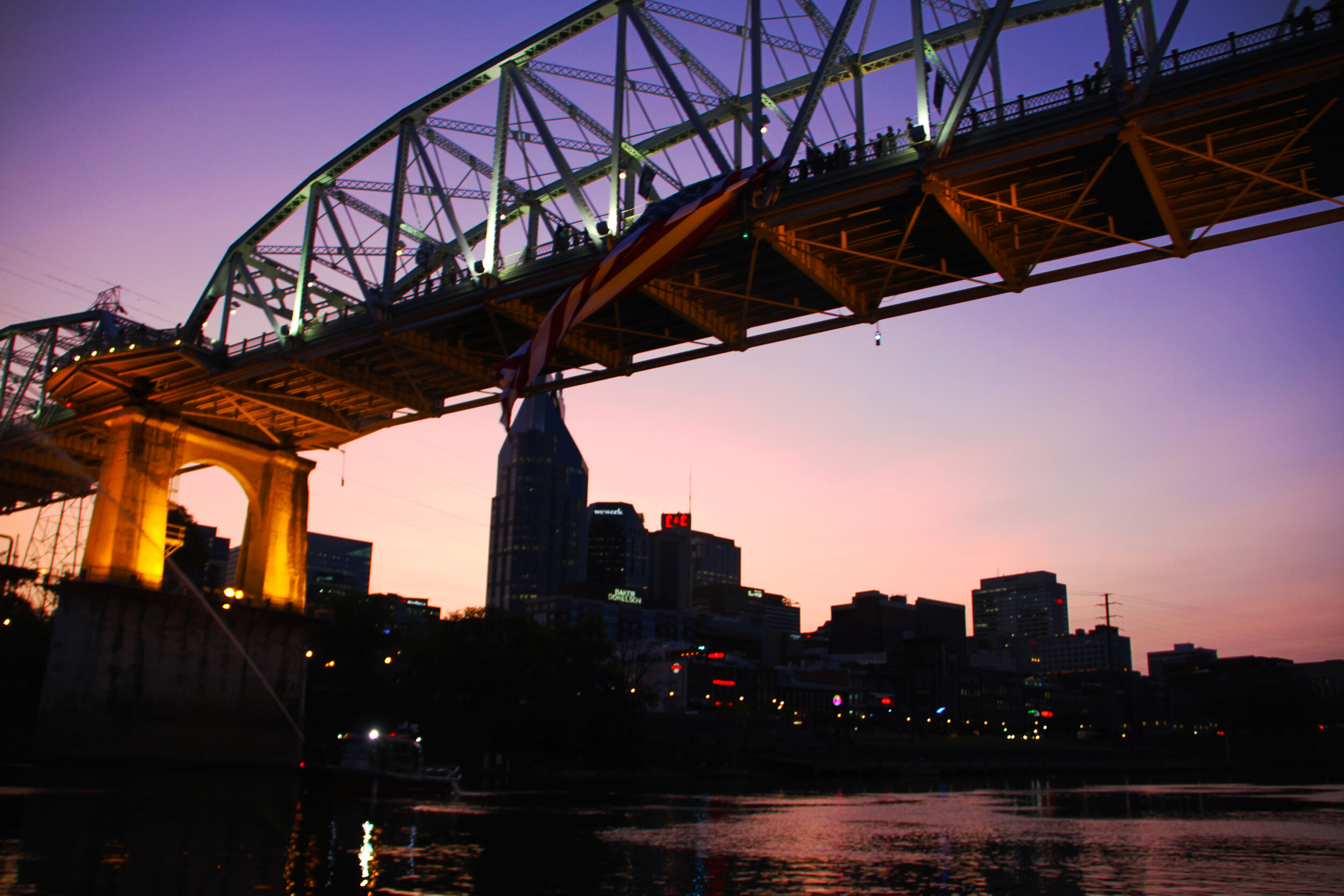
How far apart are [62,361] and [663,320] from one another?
122 ft

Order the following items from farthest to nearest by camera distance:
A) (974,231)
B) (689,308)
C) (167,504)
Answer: (167,504), (689,308), (974,231)

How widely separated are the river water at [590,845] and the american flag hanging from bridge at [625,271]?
40.4ft

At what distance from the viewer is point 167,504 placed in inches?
2402

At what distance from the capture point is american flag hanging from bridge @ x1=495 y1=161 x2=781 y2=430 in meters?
30.8

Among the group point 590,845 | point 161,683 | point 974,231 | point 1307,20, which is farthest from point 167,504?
point 1307,20

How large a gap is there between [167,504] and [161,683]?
9983 millimetres

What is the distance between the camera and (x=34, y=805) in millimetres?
36000

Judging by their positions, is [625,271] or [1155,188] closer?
[625,271]

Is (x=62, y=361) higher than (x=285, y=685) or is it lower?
higher

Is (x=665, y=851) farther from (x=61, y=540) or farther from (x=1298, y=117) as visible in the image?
(x=61, y=540)

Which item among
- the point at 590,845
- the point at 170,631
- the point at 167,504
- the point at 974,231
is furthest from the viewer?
the point at 167,504

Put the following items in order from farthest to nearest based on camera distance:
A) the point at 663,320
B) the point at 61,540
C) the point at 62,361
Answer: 1. the point at 61,540
2. the point at 62,361
3. the point at 663,320

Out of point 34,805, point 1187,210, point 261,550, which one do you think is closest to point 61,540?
point 261,550

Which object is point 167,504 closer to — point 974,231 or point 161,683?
point 161,683
